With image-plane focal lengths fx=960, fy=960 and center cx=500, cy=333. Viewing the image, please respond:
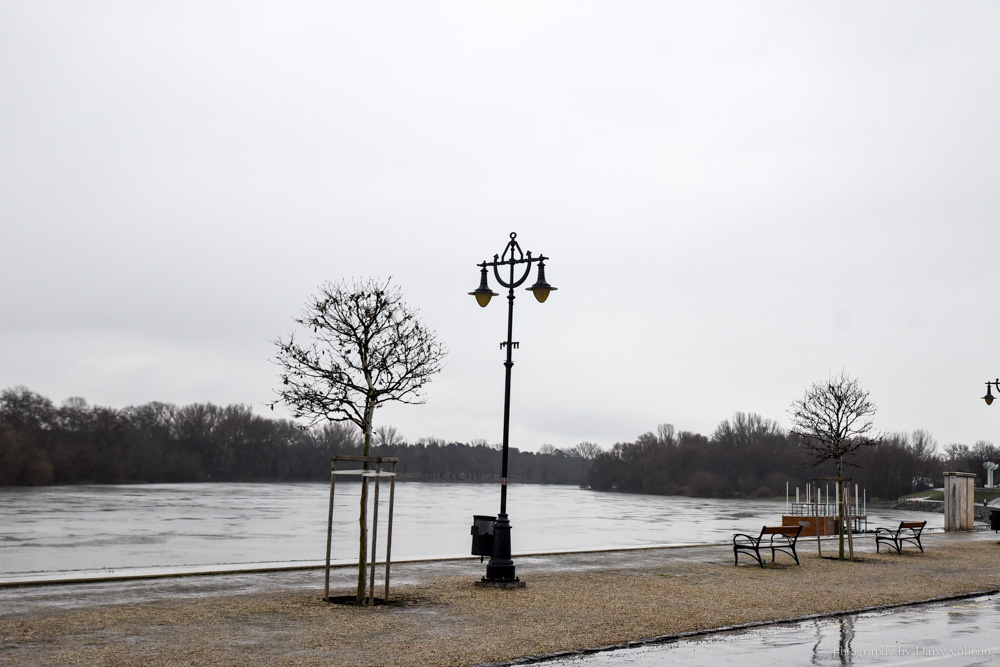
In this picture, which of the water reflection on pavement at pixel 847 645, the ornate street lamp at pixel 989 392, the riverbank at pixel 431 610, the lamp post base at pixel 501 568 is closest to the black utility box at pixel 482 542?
the riverbank at pixel 431 610

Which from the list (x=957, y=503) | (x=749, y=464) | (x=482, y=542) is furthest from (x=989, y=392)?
(x=749, y=464)

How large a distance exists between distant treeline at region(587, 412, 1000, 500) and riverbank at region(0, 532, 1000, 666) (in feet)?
322

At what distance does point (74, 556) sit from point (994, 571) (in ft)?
65.7

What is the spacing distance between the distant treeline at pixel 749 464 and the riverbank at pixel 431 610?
98.1 metres

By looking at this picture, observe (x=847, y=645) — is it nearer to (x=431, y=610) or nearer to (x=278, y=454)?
(x=431, y=610)

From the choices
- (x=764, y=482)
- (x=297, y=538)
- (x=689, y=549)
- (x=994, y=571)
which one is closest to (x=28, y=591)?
(x=689, y=549)

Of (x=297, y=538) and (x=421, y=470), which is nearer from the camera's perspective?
(x=297, y=538)

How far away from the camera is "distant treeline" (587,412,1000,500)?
110m

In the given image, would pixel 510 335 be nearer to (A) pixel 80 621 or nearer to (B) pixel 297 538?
(A) pixel 80 621

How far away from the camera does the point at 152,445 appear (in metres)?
127

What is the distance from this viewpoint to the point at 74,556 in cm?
2273

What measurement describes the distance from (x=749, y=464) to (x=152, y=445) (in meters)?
83.9

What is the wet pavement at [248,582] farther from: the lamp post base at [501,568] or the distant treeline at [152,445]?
the distant treeline at [152,445]

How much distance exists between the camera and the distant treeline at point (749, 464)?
10981 cm
